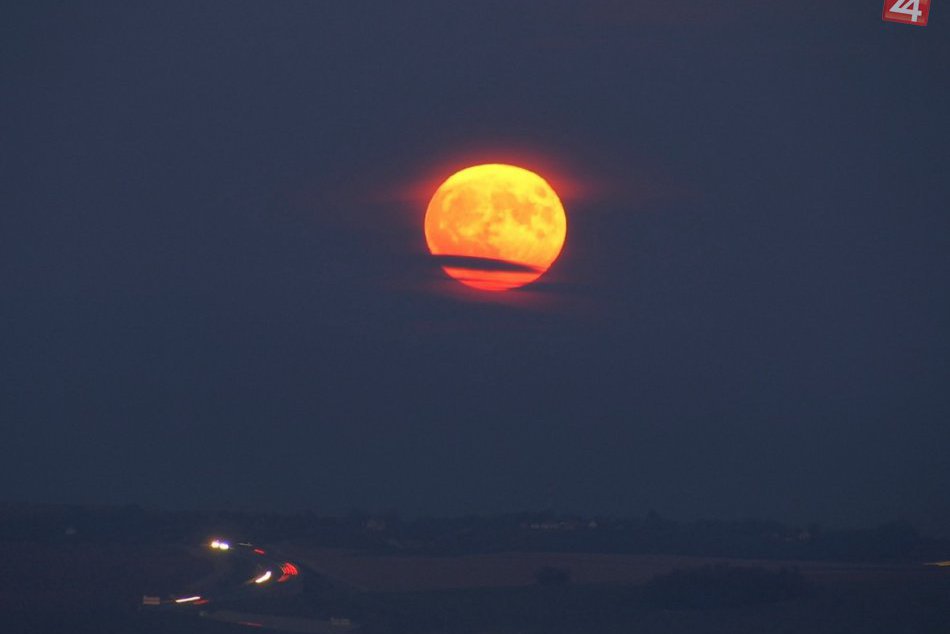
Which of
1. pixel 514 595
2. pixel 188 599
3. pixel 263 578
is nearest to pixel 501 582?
pixel 514 595

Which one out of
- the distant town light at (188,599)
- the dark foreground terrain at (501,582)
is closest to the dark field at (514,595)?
the dark foreground terrain at (501,582)

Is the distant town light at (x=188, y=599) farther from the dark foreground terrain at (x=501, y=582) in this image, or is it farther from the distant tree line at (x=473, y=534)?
the distant tree line at (x=473, y=534)

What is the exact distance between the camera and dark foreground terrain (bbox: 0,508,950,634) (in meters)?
24.6

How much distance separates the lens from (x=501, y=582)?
1268 inches

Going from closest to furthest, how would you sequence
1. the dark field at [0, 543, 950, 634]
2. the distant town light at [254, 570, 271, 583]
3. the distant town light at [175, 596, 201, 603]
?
the dark field at [0, 543, 950, 634], the distant town light at [175, 596, 201, 603], the distant town light at [254, 570, 271, 583]

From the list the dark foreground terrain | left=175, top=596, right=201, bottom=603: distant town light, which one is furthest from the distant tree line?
left=175, top=596, right=201, bottom=603: distant town light

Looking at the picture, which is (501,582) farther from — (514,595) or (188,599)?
(188,599)

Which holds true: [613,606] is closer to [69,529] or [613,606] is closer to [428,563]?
[428,563]

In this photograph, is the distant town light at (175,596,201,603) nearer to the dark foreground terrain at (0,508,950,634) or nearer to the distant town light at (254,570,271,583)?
the dark foreground terrain at (0,508,950,634)

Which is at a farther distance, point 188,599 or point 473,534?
point 473,534

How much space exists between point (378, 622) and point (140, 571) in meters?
11.9

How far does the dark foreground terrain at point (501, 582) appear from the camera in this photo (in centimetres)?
2459

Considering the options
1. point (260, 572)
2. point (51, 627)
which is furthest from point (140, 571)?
point (51, 627)

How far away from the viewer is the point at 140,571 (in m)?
33.7
